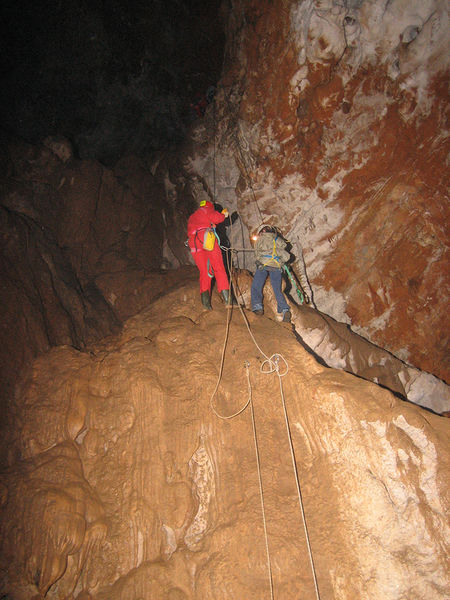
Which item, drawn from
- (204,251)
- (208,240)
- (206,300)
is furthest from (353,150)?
(206,300)

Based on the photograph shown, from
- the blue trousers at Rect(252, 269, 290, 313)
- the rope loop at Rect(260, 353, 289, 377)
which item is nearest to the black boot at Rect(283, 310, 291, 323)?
the blue trousers at Rect(252, 269, 290, 313)

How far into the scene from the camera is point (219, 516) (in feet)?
11.6

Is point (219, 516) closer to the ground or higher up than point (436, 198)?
closer to the ground

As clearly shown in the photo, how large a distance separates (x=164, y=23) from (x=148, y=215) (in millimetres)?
5078

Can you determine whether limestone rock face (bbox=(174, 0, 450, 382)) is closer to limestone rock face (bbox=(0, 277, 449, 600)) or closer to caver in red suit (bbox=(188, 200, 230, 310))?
caver in red suit (bbox=(188, 200, 230, 310))

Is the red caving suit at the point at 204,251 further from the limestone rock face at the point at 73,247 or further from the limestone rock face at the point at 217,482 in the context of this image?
the limestone rock face at the point at 73,247

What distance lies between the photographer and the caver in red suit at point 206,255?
5910mm

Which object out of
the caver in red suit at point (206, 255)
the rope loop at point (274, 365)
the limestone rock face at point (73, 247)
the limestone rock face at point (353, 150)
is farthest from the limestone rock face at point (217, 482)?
the limestone rock face at point (353, 150)

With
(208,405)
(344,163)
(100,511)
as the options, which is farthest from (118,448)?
(344,163)

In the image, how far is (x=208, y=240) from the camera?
5.79 m

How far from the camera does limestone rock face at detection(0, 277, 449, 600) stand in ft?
9.96

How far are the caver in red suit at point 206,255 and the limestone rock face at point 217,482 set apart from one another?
1506mm

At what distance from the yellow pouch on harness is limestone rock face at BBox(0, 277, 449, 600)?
2.01 meters

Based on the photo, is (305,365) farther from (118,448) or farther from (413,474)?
(118,448)
